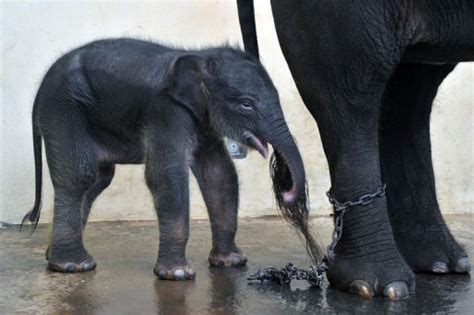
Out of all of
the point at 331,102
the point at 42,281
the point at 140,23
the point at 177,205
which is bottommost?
the point at 42,281

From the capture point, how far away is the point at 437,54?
3.83 m

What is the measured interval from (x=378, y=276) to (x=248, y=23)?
0.97 metres

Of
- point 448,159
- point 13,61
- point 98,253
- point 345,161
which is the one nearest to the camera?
point 345,161

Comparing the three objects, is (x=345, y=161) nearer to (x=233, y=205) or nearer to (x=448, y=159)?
(x=233, y=205)

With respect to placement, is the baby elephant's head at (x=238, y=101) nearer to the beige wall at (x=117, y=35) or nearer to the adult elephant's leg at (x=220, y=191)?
the adult elephant's leg at (x=220, y=191)

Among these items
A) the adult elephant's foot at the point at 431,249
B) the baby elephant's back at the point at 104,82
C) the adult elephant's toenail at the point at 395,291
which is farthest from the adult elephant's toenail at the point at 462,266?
the baby elephant's back at the point at 104,82

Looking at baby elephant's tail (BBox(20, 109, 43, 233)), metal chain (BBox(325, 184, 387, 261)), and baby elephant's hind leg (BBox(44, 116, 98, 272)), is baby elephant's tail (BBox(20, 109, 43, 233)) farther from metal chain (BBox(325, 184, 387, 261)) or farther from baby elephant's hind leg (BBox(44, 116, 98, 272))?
metal chain (BBox(325, 184, 387, 261))

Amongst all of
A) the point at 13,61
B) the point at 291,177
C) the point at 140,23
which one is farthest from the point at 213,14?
the point at 291,177

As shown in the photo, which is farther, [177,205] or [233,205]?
[233,205]

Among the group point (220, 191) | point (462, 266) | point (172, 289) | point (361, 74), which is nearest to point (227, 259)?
point (220, 191)

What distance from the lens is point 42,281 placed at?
13.3ft

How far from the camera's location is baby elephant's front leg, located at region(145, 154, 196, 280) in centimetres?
400

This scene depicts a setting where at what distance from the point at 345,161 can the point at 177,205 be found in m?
0.57

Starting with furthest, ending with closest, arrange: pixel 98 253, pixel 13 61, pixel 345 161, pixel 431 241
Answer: pixel 13 61
pixel 98 253
pixel 431 241
pixel 345 161
